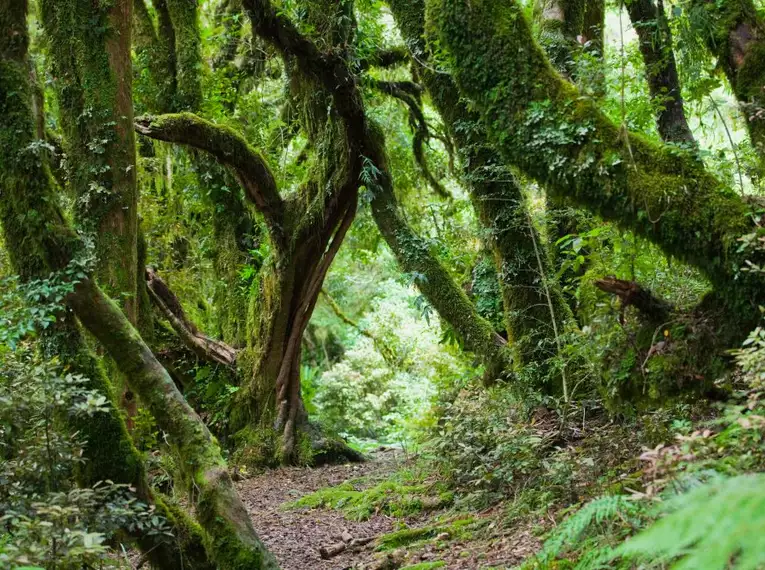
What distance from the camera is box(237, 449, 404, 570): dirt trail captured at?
5605 millimetres

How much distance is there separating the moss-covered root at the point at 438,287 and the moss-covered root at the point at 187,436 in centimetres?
356

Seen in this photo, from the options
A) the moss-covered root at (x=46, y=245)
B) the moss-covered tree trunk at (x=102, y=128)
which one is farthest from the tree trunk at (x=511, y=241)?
the moss-covered root at (x=46, y=245)

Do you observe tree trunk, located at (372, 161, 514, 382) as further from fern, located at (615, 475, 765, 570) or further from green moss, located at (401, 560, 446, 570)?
fern, located at (615, 475, 765, 570)

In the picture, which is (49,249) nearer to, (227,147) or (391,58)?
(227,147)

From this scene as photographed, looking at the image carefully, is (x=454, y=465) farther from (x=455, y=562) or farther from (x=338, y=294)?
(x=338, y=294)

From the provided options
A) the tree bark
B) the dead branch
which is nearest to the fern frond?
the dead branch

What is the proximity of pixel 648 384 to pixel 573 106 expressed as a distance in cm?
Result: 172

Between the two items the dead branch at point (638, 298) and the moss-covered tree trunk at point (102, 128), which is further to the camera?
the moss-covered tree trunk at point (102, 128)

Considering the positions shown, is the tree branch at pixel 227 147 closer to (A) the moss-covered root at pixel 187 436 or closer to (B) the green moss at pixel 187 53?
(B) the green moss at pixel 187 53

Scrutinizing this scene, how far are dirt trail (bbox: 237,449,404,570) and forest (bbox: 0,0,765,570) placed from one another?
0.06 metres

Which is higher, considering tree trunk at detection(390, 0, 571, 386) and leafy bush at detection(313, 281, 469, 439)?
tree trunk at detection(390, 0, 571, 386)

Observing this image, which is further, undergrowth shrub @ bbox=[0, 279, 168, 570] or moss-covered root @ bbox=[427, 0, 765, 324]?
moss-covered root @ bbox=[427, 0, 765, 324]

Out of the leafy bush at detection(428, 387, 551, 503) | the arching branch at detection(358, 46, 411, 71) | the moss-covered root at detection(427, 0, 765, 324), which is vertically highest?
the arching branch at detection(358, 46, 411, 71)

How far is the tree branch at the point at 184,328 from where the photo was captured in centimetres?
997
